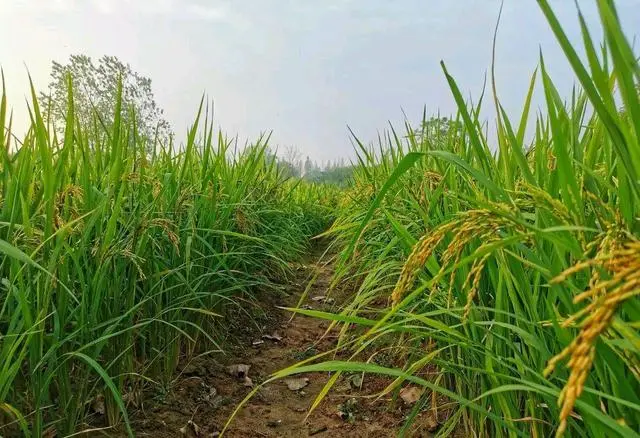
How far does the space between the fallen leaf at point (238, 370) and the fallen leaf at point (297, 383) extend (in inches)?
7.5

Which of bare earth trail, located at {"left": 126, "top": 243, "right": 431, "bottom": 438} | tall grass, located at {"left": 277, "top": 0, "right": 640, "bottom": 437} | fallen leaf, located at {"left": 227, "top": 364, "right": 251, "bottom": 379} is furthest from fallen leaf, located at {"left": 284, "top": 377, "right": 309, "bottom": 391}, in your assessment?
tall grass, located at {"left": 277, "top": 0, "right": 640, "bottom": 437}

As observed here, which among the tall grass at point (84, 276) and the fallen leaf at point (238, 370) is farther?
the fallen leaf at point (238, 370)

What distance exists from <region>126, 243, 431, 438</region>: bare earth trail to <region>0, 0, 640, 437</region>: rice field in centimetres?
11

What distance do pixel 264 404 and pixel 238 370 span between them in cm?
29

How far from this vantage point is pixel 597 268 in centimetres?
59

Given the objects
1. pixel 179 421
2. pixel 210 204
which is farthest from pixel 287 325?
pixel 179 421

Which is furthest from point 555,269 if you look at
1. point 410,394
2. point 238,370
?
point 238,370

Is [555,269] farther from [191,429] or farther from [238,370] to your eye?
[238,370]

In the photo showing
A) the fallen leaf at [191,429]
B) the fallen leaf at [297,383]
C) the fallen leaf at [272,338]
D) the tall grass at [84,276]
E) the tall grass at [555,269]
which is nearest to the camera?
the tall grass at [555,269]

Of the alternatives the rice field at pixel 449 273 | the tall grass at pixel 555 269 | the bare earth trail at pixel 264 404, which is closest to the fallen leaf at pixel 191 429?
the bare earth trail at pixel 264 404

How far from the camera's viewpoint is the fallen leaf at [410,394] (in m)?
1.79

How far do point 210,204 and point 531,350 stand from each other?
1613mm

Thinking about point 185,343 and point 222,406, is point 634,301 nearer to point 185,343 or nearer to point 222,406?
point 222,406

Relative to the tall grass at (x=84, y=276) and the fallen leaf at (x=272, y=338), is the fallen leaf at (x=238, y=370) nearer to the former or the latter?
the tall grass at (x=84, y=276)
